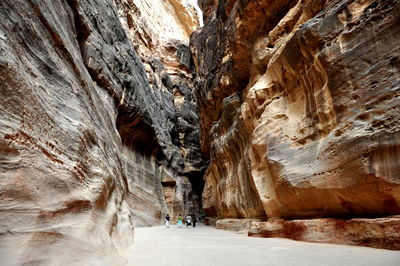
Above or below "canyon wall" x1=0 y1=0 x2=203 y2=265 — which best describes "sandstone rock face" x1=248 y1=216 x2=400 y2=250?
below

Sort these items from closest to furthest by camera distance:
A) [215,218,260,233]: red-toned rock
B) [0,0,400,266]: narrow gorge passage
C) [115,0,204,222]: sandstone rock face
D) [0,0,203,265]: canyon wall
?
1. [0,0,203,265]: canyon wall
2. [0,0,400,266]: narrow gorge passage
3. [215,218,260,233]: red-toned rock
4. [115,0,204,222]: sandstone rock face

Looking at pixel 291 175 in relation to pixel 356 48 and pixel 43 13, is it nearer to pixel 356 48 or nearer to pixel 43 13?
pixel 356 48

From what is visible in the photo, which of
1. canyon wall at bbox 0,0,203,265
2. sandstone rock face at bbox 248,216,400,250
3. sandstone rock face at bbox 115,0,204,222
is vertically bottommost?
sandstone rock face at bbox 248,216,400,250

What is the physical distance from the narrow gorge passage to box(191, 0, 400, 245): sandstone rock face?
29mm

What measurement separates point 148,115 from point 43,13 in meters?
15.9

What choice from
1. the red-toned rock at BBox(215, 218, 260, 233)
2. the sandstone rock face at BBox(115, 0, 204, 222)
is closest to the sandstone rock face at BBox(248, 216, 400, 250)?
the red-toned rock at BBox(215, 218, 260, 233)

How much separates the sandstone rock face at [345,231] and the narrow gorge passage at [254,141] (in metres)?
0.03

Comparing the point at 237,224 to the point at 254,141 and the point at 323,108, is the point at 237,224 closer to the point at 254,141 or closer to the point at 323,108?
the point at 254,141

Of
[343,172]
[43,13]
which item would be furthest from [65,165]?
[343,172]

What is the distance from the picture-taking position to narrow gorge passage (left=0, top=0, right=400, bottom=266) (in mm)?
3383

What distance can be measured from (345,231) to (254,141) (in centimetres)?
440

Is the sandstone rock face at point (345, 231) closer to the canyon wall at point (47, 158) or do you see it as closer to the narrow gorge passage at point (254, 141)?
the narrow gorge passage at point (254, 141)

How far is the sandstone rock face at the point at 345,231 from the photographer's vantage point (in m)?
4.70

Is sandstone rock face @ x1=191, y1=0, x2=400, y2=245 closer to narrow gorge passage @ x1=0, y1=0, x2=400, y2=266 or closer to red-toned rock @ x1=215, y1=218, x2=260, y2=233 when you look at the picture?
narrow gorge passage @ x1=0, y1=0, x2=400, y2=266
